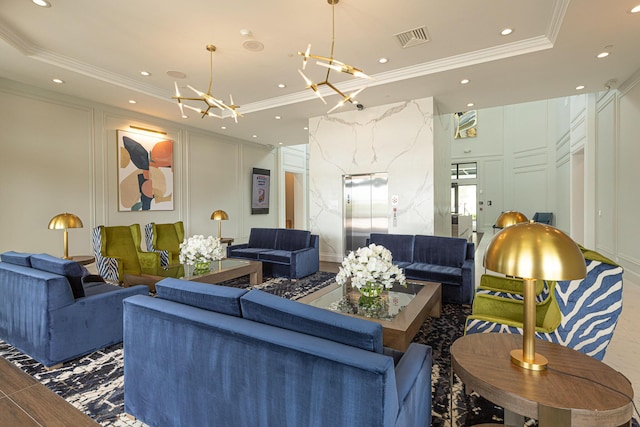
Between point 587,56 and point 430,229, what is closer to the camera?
point 587,56

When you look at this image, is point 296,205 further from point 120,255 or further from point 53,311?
point 53,311

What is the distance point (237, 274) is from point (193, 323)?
3.34m

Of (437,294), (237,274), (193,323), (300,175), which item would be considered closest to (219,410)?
(193,323)

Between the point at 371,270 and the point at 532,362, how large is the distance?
5.52 feet

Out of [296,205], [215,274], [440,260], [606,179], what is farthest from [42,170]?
[606,179]

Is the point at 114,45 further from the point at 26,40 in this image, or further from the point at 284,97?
the point at 284,97

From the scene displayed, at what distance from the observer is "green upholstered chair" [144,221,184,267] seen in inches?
231

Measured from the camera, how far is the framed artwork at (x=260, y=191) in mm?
9844

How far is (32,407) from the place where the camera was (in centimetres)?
211

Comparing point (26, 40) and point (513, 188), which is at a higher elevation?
point (26, 40)

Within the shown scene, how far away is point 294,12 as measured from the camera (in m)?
3.57

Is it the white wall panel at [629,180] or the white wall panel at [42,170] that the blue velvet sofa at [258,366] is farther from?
the white wall panel at [629,180]

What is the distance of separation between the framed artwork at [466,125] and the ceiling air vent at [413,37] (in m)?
11.8

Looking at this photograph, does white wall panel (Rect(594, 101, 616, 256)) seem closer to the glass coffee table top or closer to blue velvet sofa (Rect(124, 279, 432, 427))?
the glass coffee table top
